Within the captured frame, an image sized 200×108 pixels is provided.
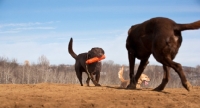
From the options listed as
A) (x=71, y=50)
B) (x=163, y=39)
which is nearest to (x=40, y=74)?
(x=71, y=50)

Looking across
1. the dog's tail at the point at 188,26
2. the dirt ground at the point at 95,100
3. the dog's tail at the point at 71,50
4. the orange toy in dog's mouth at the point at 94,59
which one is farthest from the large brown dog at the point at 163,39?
the dog's tail at the point at 71,50

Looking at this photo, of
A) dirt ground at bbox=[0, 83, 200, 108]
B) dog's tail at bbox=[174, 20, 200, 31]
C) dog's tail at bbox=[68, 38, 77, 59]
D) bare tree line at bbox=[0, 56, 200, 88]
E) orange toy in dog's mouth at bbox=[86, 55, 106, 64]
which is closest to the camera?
dirt ground at bbox=[0, 83, 200, 108]

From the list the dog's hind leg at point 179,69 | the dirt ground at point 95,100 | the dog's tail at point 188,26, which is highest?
the dog's tail at point 188,26

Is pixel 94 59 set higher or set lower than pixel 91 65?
higher

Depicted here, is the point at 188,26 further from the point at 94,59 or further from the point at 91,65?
the point at 91,65

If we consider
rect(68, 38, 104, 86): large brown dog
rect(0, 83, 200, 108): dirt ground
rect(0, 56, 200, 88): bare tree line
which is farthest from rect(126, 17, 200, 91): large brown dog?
rect(0, 56, 200, 88): bare tree line

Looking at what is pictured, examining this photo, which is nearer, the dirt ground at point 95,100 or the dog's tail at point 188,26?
the dirt ground at point 95,100

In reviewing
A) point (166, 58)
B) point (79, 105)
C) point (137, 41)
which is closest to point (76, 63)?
point (137, 41)

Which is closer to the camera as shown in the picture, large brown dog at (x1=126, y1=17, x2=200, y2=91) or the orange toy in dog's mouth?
large brown dog at (x1=126, y1=17, x2=200, y2=91)

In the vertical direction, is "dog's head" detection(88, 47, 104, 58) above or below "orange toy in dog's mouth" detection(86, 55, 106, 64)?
above

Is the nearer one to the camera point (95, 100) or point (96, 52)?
point (95, 100)

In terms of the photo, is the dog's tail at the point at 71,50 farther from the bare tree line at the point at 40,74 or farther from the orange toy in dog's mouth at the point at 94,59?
the bare tree line at the point at 40,74

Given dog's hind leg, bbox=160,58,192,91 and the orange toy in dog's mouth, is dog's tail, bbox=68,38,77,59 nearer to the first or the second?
the orange toy in dog's mouth

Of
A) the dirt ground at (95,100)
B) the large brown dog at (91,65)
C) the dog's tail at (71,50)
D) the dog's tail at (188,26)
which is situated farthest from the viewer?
the dog's tail at (71,50)
